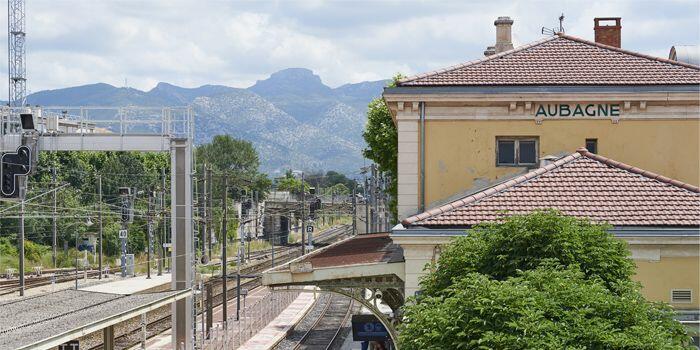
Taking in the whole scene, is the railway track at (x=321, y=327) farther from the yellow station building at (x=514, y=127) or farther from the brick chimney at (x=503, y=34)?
the yellow station building at (x=514, y=127)

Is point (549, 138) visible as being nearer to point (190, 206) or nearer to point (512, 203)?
point (512, 203)

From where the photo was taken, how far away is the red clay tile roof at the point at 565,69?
70.1 feet

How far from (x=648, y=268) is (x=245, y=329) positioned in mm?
28434

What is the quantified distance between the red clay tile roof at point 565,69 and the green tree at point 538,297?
7.06 metres

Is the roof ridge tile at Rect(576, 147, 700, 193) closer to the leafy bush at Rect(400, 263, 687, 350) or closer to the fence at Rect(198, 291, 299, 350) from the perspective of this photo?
the leafy bush at Rect(400, 263, 687, 350)

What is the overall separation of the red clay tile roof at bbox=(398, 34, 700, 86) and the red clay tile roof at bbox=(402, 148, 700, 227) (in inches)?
118

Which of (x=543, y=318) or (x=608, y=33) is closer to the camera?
(x=543, y=318)

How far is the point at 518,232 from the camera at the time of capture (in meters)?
13.7

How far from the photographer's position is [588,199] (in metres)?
17.7

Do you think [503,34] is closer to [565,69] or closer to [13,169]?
[565,69]

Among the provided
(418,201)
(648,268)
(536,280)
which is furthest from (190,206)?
(536,280)

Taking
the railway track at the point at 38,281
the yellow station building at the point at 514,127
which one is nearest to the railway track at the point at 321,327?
the railway track at the point at 38,281

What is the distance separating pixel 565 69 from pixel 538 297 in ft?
37.5

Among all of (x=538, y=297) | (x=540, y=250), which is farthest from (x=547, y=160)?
(x=538, y=297)
